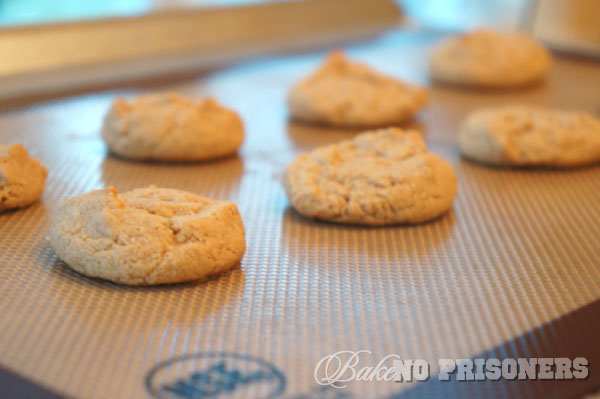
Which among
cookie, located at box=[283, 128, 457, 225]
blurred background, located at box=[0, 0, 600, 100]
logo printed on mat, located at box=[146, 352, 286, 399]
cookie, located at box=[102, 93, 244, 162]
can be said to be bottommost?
blurred background, located at box=[0, 0, 600, 100]

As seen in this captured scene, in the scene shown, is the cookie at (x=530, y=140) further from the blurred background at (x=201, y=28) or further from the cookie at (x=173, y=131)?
the blurred background at (x=201, y=28)

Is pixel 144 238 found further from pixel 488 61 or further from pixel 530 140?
pixel 488 61

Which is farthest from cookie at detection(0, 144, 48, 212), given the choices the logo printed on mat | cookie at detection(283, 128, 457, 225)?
the logo printed on mat

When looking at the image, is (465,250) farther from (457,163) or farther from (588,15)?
(588,15)

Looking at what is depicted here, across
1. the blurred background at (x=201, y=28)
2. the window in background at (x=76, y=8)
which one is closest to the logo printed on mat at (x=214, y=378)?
the blurred background at (x=201, y=28)

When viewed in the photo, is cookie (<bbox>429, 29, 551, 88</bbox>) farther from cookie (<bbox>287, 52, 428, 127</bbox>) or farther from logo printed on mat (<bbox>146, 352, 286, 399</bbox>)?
logo printed on mat (<bbox>146, 352, 286, 399</bbox>)

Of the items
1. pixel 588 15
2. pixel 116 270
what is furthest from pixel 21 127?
pixel 588 15
